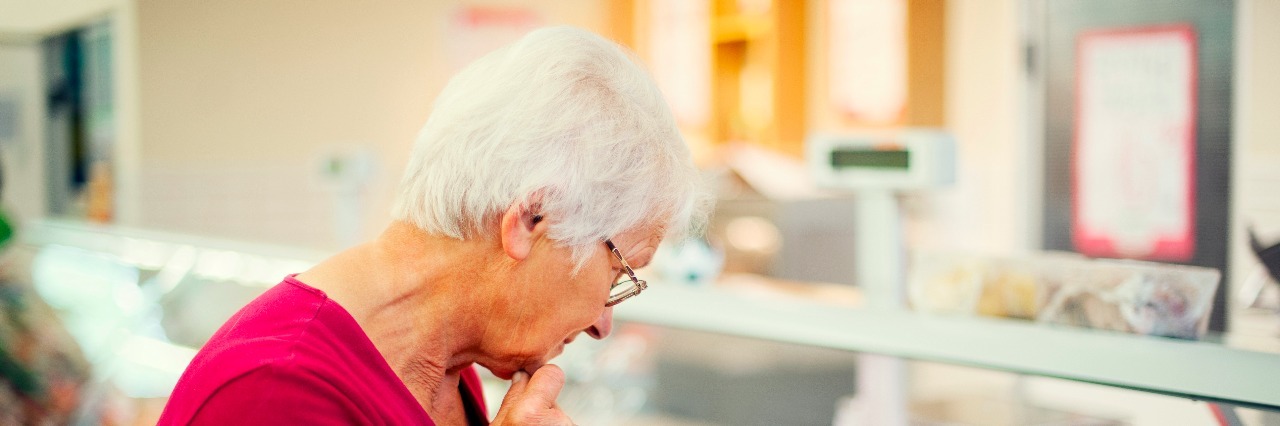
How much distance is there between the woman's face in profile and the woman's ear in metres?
0.02

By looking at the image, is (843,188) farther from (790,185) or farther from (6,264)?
(790,185)

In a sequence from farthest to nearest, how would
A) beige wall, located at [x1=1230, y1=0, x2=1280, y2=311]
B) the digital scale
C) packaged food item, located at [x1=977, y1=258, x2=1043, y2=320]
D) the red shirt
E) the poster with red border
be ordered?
the poster with red border < beige wall, located at [x1=1230, y1=0, x2=1280, y2=311] < the digital scale < packaged food item, located at [x1=977, y1=258, x2=1043, y2=320] < the red shirt

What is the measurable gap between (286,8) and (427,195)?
20.9 ft

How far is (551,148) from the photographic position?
3.16 feet

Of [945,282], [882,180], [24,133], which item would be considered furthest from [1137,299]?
[24,133]

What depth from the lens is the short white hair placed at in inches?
38.0

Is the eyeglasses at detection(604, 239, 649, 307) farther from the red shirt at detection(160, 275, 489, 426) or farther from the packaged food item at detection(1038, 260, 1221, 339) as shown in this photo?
the packaged food item at detection(1038, 260, 1221, 339)

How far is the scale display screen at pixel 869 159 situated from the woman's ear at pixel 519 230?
87 centimetres

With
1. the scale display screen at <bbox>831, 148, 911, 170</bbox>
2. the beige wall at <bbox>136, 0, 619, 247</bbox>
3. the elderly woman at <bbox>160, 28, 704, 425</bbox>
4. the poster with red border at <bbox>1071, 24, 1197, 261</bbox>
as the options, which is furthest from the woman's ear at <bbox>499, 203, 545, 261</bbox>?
the beige wall at <bbox>136, 0, 619, 247</bbox>

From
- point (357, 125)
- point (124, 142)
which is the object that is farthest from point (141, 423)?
point (357, 125)

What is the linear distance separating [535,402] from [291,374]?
269 mm

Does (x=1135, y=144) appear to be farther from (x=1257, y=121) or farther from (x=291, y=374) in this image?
(x=291, y=374)

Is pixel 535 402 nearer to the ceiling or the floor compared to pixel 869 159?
nearer to the floor

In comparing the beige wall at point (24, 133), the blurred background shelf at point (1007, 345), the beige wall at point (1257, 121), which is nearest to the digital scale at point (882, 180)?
the blurred background shelf at point (1007, 345)
